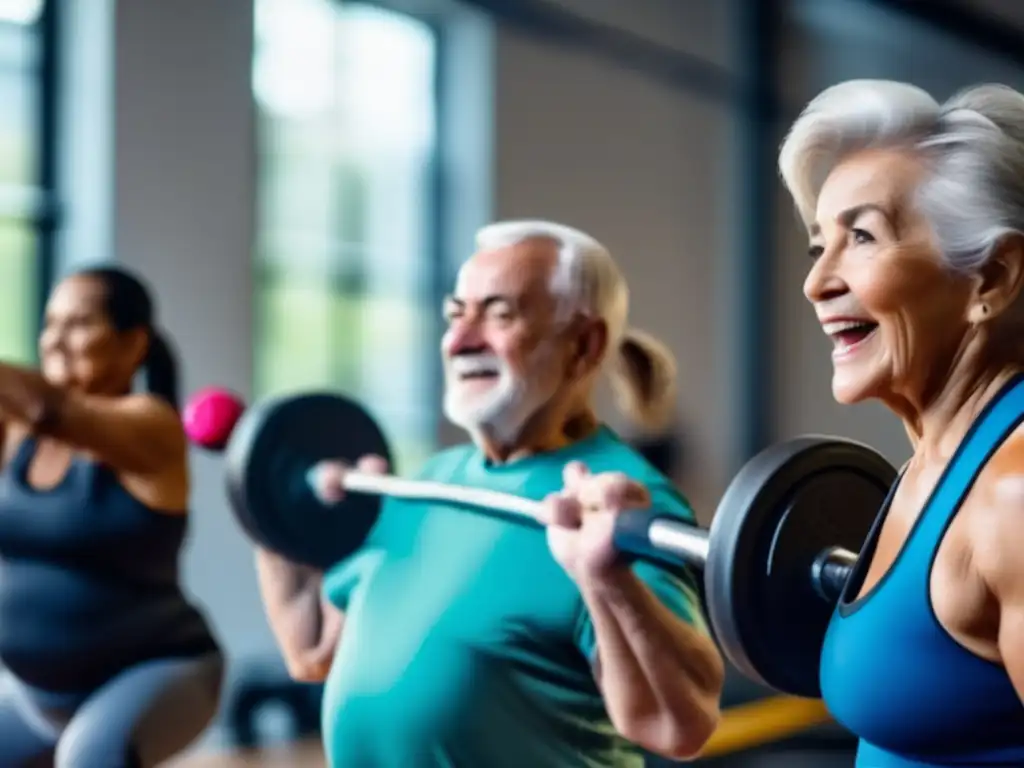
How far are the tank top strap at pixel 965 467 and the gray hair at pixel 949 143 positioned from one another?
0.08 meters

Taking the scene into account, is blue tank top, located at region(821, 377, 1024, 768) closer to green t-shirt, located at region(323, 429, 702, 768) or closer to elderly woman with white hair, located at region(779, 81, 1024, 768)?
elderly woman with white hair, located at region(779, 81, 1024, 768)

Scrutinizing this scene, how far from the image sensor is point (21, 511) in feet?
4.96

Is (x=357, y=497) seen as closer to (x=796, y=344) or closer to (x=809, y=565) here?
(x=809, y=565)

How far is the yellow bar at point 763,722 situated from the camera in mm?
2807

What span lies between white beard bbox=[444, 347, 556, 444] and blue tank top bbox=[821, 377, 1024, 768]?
1.68ft

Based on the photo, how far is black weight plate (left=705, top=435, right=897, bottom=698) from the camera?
2.60 ft

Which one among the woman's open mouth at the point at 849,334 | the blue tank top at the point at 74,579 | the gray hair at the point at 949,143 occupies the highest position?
the gray hair at the point at 949,143

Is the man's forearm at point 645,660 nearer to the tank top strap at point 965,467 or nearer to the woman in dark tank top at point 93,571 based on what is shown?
the tank top strap at point 965,467

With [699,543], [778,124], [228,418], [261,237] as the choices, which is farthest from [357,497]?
[778,124]

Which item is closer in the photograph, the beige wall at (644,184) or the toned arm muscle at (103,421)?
the toned arm muscle at (103,421)

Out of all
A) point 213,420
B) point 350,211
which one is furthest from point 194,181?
point 213,420

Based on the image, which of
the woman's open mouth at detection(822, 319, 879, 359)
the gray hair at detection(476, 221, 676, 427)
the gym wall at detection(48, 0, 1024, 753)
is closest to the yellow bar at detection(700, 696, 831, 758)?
the gym wall at detection(48, 0, 1024, 753)

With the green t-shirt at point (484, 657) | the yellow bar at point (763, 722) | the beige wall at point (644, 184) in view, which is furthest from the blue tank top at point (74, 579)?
the beige wall at point (644, 184)

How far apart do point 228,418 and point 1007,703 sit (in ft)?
3.48
